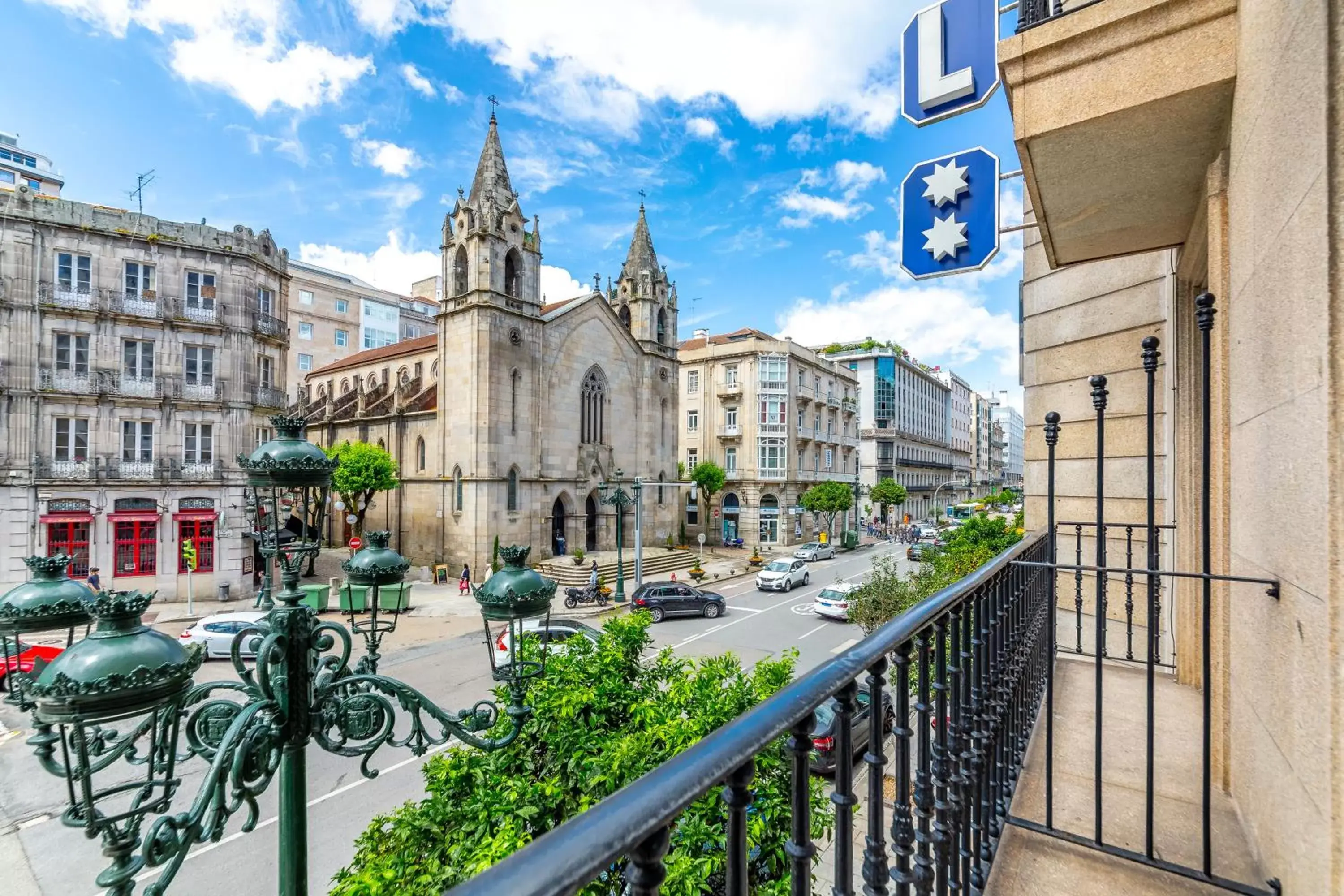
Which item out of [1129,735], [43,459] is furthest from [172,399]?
[1129,735]

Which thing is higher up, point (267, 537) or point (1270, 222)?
point (1270, 222)

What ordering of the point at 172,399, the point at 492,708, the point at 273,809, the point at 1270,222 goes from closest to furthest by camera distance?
the point at 1270,222 → the point at 492,708 → the point at 273,809 → the point at 172,399

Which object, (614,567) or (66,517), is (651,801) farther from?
(614,567)

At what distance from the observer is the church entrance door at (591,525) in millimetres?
31062

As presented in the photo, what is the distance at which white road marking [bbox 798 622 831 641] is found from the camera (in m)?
17.9

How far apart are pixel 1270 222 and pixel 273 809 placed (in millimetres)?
11757

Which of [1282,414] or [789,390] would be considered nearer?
[1282,414]

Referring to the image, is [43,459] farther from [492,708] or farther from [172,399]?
[492,708]

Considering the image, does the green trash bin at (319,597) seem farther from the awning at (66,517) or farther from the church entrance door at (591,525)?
the church entrance door at (591,525)

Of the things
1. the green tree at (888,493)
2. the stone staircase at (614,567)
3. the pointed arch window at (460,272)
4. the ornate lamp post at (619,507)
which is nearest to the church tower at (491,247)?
the pointed arch window at (460,272)

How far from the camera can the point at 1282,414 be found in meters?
2.01

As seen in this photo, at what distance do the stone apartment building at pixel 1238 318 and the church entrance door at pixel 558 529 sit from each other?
2576cm

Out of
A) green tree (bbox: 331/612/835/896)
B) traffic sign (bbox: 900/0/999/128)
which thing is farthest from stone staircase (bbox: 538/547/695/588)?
traffic sign (bbox: 900/0/999/128)

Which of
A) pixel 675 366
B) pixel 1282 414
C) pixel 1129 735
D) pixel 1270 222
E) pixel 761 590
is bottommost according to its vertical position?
pixel 761 590
